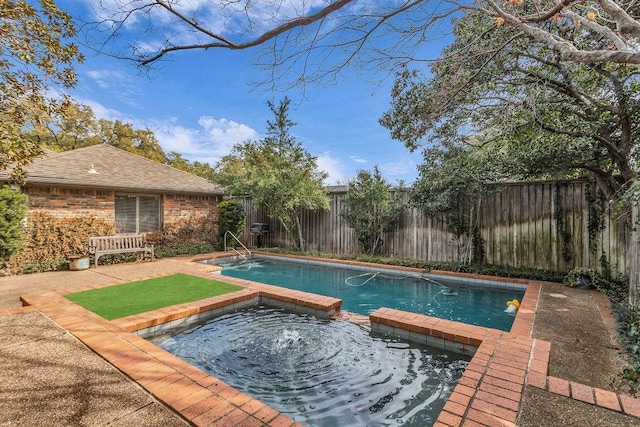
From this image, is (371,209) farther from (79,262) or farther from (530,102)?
(79,262)

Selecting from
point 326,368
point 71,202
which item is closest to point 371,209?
point 326,368

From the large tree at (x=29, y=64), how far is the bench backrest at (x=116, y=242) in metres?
5.61

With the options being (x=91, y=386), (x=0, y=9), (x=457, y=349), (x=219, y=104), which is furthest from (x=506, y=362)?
(x=219, y=104)

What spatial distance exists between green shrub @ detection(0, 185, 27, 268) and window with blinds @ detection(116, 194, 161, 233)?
2680 mm

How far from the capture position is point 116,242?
8953 mm

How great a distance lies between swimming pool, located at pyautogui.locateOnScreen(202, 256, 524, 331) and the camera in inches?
208

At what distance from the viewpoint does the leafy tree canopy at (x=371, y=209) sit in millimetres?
9312

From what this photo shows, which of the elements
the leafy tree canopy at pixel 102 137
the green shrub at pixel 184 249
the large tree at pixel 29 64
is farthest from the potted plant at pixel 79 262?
the leafy tree canopy at pixel 102 137

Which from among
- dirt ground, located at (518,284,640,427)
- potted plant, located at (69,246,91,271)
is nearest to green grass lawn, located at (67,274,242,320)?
potted plant, located at (69,246,91,271)

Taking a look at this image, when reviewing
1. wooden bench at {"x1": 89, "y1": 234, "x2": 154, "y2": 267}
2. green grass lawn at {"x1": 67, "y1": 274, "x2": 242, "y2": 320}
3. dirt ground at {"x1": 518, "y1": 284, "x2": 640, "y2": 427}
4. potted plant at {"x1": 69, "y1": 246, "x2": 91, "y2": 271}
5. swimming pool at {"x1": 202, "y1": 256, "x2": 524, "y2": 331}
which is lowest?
swimming pool at {"x1": 202, "y1": 256, "x2": 524, "y2": 331}

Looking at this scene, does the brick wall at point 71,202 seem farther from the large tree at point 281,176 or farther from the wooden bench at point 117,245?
the large tree at point 281,176

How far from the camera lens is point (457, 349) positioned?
11.5 feet

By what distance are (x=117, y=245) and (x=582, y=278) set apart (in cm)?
1142

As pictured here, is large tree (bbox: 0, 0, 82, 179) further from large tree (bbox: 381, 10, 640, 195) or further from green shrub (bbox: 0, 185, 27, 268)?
large tree (bbox: 381, 10, 640, 195)
